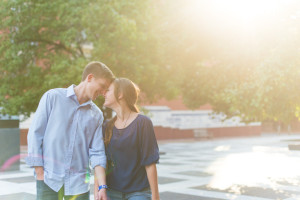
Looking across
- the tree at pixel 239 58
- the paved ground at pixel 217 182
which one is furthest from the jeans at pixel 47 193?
the tree at pixel 239 58

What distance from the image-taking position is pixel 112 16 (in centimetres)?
1711

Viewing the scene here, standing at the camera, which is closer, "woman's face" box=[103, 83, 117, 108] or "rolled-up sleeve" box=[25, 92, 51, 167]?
"rolled-up sleeve" box=[25, 92, 51, 167]

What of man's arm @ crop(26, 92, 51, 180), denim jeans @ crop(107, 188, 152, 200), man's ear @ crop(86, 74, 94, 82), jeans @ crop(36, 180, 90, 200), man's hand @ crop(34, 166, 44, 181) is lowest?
denim jeans @ crop(107, 188, 152, 200)

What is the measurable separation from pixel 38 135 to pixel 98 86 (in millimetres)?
559

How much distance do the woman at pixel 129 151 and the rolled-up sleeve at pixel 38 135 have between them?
0.46m

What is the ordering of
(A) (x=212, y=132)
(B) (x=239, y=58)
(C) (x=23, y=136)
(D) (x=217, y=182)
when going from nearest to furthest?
(D) (x=217, y=182) → (B) (x=239, y=58) → (C) (x=23, y=136) → (A) (x=212, y=132)

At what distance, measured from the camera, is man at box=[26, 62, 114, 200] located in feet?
9.99

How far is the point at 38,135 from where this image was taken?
9.99ft

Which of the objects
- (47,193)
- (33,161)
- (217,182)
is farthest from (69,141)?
(217,182)

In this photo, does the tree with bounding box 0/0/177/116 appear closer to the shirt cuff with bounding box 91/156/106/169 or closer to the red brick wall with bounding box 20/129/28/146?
the red brick wall with bounding box 20/129/28/146

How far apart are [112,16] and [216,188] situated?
32.3 feet

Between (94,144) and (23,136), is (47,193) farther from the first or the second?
(23,136)

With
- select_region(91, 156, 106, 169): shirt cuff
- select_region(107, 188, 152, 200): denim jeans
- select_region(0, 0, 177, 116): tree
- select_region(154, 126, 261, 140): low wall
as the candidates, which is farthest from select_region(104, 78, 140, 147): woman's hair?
select_region(154, 126, 261, 140): low wall

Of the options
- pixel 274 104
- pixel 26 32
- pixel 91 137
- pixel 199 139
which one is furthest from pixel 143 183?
pixel 199 139
